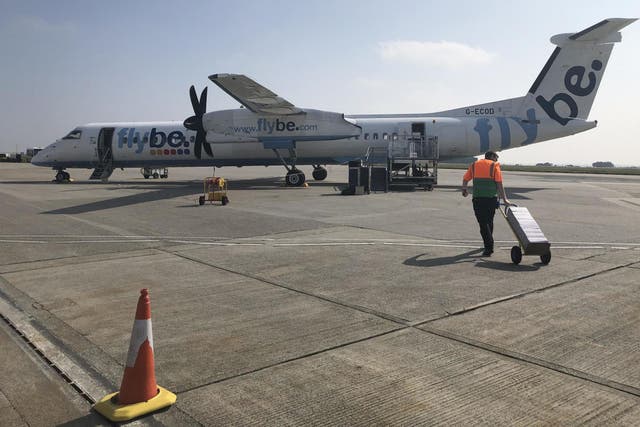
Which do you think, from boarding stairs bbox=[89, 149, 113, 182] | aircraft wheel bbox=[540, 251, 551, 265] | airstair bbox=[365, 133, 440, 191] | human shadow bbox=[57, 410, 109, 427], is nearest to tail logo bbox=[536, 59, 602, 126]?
airstair bbox=[365, 133, 440, 191]

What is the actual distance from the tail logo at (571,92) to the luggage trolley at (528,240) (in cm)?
1825

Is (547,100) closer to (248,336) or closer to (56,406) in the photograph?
(248,336)

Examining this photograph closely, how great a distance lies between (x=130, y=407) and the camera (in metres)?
3.45

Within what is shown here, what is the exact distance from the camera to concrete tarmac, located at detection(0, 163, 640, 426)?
140 inches

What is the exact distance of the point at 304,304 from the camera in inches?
236

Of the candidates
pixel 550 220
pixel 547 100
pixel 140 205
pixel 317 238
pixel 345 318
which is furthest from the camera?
pixel 547 100

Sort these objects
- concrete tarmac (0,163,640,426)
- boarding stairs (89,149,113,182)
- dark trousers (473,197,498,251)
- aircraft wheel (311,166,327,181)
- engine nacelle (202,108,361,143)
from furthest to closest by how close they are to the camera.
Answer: aircraft wheel (311,166,327,181)
boarding stairs (89,149,113,182)
engine nacelle (202,108,361,143)
dark trousers (473,197,498,251)
concrete tarmac (0,163,640,426)

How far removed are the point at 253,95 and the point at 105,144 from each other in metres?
10.2

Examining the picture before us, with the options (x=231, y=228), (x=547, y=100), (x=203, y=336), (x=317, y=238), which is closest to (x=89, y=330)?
(x=203, y=336)

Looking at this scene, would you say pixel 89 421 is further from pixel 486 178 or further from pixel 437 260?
pixel 486 178

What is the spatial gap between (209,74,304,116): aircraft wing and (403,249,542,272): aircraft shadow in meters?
15.3

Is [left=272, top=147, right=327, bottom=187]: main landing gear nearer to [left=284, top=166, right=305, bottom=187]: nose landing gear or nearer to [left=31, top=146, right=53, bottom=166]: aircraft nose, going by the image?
[left=284, top=166, right=305, bottom=187]: nose landing gear

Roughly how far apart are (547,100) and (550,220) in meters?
13.2

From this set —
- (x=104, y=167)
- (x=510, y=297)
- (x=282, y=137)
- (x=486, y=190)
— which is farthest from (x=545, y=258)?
(x=104, y=167)
